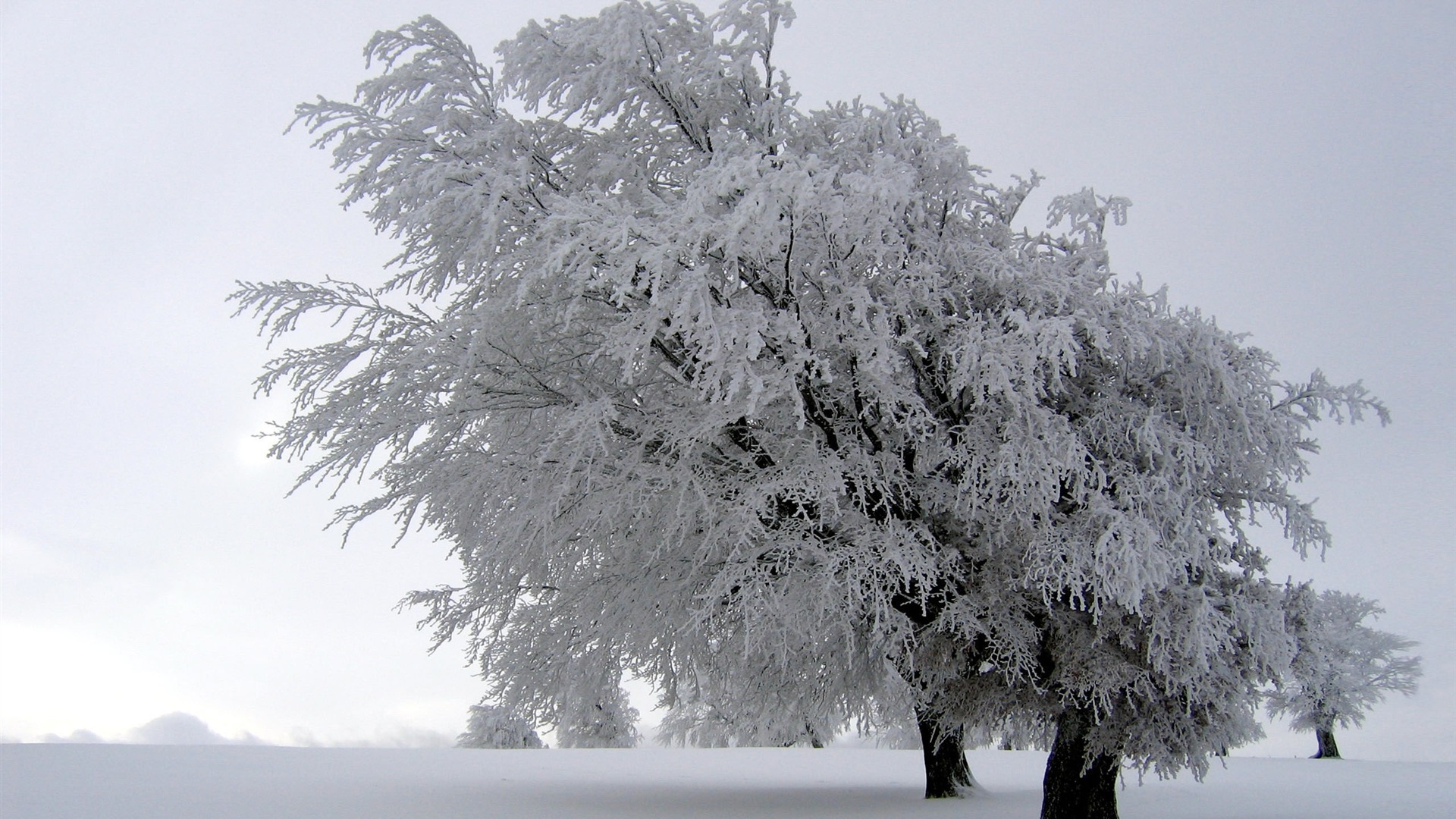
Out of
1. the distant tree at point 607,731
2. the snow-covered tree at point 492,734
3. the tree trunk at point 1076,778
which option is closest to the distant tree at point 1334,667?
the tree trunk at point 1076,778

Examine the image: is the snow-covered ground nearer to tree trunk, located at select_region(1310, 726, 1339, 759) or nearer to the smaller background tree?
tree trunk, located at select_region(1310, 726, 1339, 759)

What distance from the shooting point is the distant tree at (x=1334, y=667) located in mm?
9070

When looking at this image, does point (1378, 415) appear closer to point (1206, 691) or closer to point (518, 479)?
point (1206, 691)

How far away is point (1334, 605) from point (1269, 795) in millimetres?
3427

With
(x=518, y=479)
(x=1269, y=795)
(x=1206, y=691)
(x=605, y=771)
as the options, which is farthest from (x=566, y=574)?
(x=1269, y=795)

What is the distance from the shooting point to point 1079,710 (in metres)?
9.07

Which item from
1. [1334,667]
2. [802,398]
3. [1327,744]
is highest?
[802,398]

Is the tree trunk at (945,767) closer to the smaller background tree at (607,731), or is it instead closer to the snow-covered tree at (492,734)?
the smaller background tree at (607,731)

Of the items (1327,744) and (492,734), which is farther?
(492,734)

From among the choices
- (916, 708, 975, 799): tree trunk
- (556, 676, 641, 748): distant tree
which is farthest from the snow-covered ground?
(556, 676, 641, 748): distant tree

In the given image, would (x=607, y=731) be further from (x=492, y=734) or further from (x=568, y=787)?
(x=568, y=787)

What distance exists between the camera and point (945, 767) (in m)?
A: 11.7

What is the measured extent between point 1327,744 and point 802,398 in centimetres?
1893

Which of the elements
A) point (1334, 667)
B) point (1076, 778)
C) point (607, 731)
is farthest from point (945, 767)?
point (607, 731)
